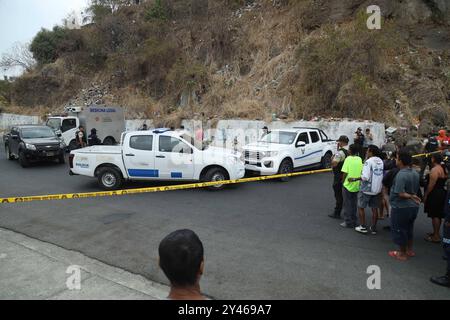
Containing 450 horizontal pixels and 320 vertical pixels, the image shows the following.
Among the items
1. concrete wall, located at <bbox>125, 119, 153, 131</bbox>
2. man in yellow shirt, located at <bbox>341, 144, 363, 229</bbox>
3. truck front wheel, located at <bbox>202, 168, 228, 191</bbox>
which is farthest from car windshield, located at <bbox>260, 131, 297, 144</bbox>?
concrete wall, located at <bbox>125, 119, 153, 131</bbox>

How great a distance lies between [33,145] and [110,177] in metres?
5.78

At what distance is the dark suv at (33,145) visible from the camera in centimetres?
1398

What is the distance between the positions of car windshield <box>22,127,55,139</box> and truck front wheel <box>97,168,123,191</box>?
21.8ft

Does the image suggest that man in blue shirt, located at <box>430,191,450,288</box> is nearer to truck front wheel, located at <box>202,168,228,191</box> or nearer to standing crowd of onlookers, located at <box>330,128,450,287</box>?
standing crowd of onlookers, located at <box>330,128,450,287</box>

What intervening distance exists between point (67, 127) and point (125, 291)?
16.1 metres

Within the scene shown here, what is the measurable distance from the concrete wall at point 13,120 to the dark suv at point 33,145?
17.1 m

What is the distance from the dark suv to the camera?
14.0 m

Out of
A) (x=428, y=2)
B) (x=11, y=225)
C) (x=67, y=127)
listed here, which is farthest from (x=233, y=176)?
(x=428, y=2)

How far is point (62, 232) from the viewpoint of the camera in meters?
A: 6.73

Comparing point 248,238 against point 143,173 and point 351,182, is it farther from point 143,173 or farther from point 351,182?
point 143,173

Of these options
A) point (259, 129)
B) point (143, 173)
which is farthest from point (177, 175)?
point (259, 129)

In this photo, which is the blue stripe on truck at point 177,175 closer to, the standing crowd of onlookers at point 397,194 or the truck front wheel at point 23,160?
the standing crowd of onlookers at point 397,194

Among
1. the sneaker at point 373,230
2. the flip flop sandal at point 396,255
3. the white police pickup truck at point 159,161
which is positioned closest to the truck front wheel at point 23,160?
the white police pickup truck at point 159,161
